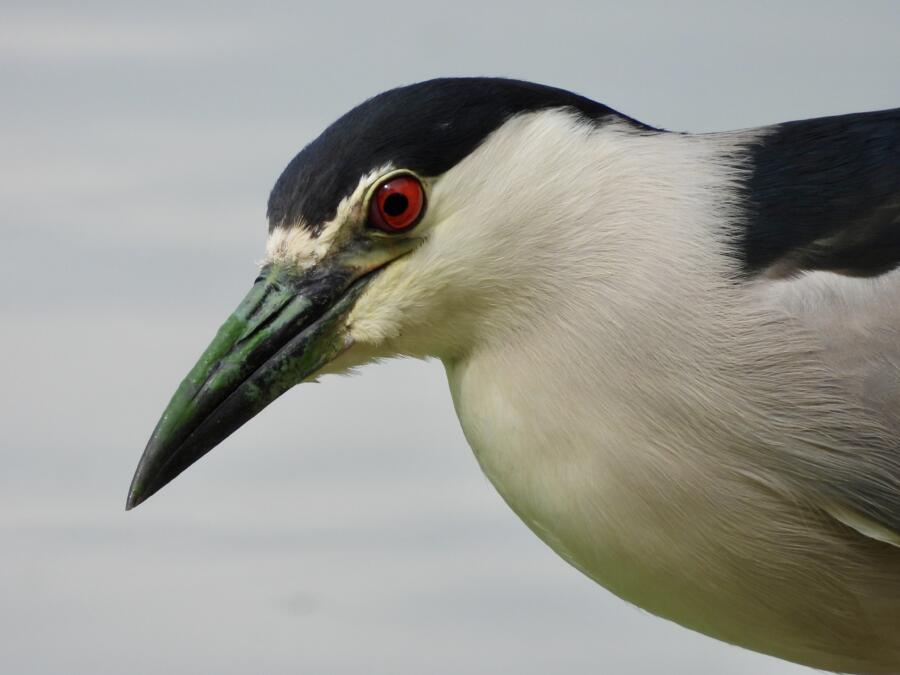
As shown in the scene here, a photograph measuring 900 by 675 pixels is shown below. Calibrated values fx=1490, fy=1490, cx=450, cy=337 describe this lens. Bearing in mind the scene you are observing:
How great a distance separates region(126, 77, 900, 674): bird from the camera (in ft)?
10.3

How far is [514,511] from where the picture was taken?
3.41 metres

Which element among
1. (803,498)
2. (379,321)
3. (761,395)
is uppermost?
(379,321)

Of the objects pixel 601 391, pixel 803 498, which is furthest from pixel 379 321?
pixel 803 498

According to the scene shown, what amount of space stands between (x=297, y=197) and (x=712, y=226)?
2.94 feet

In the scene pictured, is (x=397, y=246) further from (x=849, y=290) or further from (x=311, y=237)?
(x=849, y=290)

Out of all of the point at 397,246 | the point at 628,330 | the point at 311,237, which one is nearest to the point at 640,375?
the point at 628,330

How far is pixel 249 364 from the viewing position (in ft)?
10.8

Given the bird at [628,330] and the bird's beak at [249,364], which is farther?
the bird's beak at [249,364]

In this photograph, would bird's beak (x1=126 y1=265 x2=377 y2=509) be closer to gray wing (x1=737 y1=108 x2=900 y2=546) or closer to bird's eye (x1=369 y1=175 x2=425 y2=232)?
Answer: bird's eye (x1=369 y1=175 x2=425 y2=232)

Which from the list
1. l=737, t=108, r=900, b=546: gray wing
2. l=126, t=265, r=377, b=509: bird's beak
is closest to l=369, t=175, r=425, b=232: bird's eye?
→ l=126, t=265, r=377, b=509: bird's beak

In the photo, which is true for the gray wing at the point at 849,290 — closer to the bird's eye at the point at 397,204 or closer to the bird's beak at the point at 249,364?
the bird's eye at the point at 397,204

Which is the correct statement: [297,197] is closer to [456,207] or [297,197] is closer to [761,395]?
[456,207]

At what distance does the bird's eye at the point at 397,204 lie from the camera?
3180 millimetres

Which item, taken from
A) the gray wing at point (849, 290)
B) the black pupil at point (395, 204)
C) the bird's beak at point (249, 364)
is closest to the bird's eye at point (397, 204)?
the black pupil at point (395, 204)
